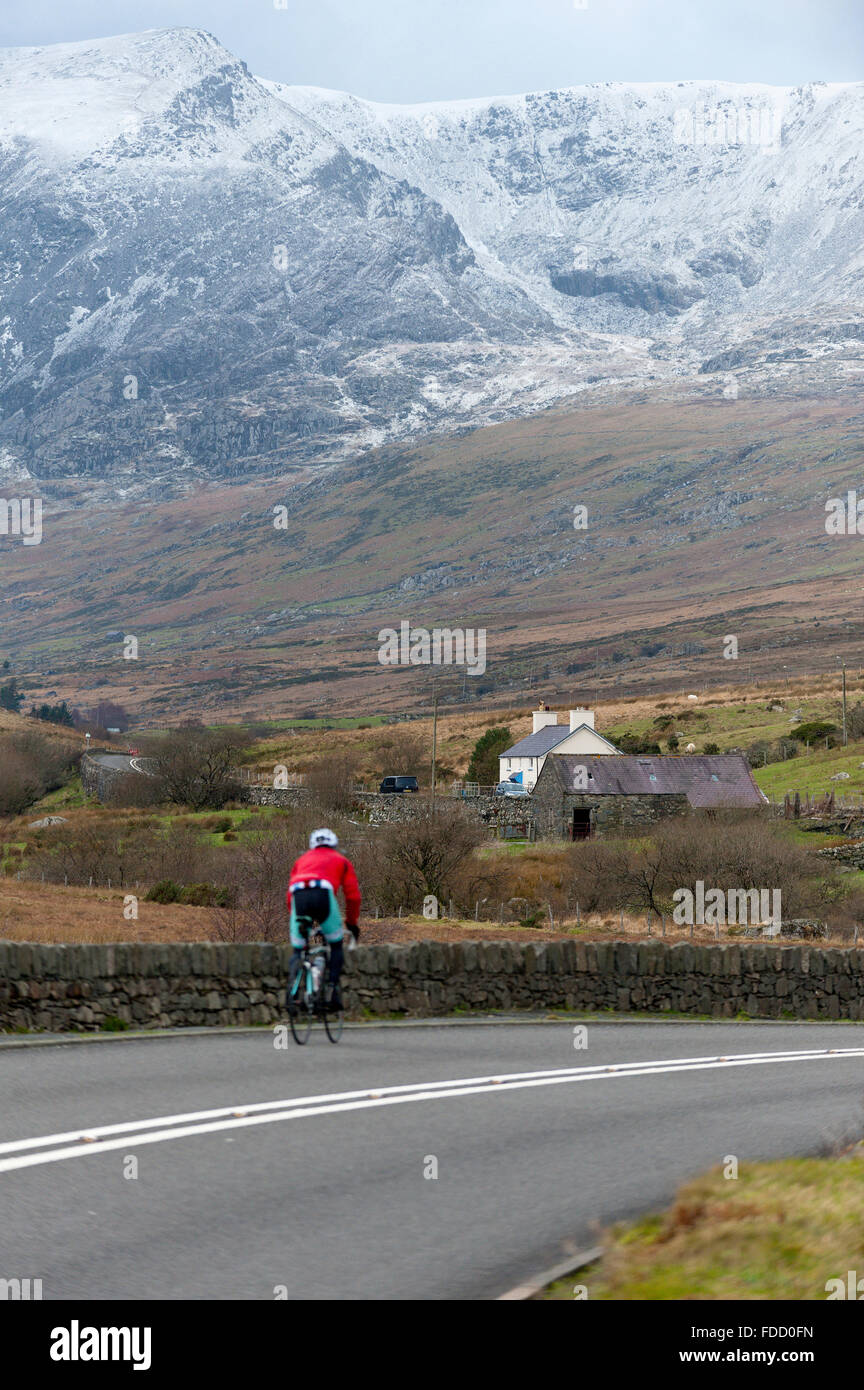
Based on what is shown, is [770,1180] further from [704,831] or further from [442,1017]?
[704,831]

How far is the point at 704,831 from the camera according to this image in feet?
202

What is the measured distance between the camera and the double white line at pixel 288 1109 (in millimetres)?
9414

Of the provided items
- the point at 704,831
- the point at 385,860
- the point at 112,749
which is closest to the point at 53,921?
the point at 385,860

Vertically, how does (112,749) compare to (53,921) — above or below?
above

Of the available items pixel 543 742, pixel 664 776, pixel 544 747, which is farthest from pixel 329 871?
pixel 543 742

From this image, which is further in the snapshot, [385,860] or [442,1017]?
[385,860]

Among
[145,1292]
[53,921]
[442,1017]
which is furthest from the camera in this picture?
[53,921]

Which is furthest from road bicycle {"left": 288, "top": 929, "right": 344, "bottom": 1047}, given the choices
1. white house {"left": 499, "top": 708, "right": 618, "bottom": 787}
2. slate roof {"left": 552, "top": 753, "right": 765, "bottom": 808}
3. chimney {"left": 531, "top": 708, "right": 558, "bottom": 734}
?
chimney {"left": 531, "top": 708, "right": 558, "bottom": 734}

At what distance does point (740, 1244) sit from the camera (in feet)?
24.2

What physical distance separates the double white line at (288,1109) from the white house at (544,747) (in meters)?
78.2

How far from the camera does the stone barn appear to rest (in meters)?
80.5
